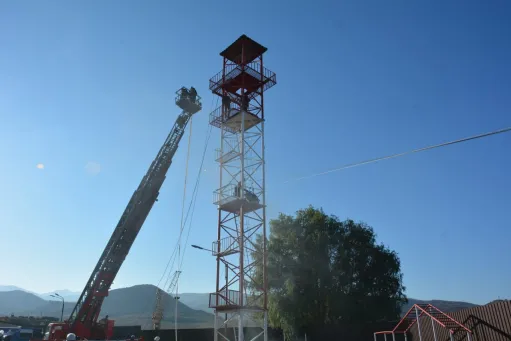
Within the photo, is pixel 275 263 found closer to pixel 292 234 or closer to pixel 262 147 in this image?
pixel 292 234

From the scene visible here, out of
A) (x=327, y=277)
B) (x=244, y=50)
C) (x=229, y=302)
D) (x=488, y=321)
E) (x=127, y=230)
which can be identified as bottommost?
(x=488, y=321)

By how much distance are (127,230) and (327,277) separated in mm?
18591

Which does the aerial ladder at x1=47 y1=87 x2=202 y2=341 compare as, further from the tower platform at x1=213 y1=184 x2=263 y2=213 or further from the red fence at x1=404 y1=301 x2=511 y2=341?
the red fence at x1=404 y1=301 x2=511 y2=341

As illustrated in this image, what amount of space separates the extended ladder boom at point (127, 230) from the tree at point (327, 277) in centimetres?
1370

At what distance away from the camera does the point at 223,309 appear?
25.3 metres

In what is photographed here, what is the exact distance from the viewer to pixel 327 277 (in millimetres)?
36125

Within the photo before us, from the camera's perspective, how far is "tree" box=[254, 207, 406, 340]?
115ft

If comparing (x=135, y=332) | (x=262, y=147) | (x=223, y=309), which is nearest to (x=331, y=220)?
(x=262, y=147)

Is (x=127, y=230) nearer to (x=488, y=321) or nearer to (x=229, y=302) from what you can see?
(x=229, y=302)

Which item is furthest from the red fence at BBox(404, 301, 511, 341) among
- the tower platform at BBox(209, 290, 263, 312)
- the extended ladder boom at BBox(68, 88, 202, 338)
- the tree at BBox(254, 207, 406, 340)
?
the extended ladder boom at BBox(68, 88, 202, 338)

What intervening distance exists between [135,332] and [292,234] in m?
16.6

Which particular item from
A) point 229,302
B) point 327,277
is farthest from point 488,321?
point 327,277

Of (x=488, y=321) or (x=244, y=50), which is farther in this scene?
(x=244, y=50)

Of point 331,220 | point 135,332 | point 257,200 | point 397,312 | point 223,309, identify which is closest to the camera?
point 223,309
